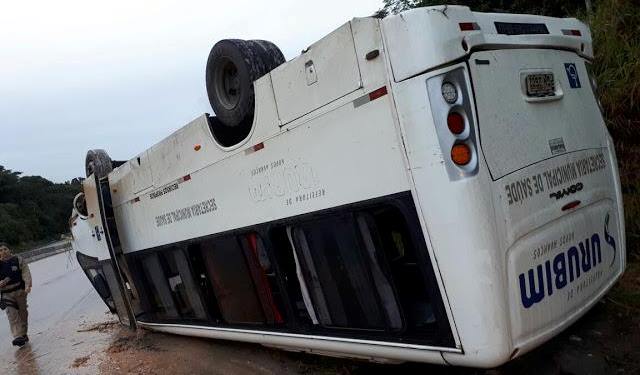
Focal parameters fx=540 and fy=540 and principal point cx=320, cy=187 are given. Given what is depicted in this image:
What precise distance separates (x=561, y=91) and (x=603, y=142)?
551 mm

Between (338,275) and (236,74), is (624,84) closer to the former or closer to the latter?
(236,74)

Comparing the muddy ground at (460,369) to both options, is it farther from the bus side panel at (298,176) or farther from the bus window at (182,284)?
the bus side panel at (298,176)

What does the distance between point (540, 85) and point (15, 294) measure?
28.2 ft

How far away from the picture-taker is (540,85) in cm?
301

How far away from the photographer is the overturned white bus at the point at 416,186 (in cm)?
258

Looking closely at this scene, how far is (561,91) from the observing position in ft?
10.3

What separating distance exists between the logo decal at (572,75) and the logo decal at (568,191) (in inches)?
24.8

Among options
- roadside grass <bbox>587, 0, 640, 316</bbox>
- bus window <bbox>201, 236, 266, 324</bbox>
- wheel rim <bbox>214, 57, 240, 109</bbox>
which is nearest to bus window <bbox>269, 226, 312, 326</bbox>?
bus window <bbox>201, 236, 266, 324</bbox>

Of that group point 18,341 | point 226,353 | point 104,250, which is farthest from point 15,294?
point 226,353

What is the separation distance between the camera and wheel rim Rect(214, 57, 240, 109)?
4305mm

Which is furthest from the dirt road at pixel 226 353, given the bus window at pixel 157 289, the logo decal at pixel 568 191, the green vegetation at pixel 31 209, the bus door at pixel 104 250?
the green vegetation at pixel 31 209

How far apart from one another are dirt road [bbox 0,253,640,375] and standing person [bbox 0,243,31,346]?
0.28 metres

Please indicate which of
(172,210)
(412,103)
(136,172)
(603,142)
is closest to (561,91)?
(603,142)

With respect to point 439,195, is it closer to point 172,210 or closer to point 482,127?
point 482,127
